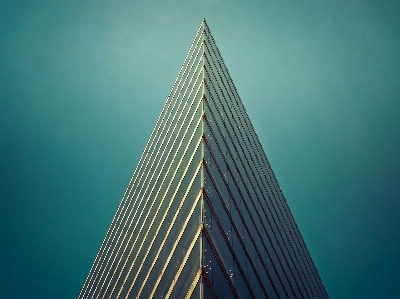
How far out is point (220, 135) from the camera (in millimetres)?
17875

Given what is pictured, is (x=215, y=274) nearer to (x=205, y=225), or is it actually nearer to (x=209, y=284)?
(x=209, y=284)

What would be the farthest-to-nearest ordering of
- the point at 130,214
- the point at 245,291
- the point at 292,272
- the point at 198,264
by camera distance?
the point at 130,214
the point at 292,272
the point at 245,291
the point at 198,264

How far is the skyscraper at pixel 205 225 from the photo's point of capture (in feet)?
39.2

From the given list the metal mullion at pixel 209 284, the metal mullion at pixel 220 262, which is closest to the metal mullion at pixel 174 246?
the metal mullion at pixel 220 262

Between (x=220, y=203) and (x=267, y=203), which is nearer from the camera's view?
(x=220, y=203)

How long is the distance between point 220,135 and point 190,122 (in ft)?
4.93

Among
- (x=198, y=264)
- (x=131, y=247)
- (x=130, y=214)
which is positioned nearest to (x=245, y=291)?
(x=198, y=264)

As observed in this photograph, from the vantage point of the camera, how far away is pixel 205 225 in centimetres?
1157

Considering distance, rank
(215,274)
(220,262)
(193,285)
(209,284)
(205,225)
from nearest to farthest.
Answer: (209,284) → (193,285) → (215,274) → (205,225) → (220,262)

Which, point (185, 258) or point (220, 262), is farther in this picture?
point (185, 258)

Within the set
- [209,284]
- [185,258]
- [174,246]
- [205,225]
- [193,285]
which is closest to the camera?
[209,284]

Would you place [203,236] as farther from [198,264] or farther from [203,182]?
[203,182]

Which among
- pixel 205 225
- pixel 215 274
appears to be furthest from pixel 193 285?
pixel 205 225

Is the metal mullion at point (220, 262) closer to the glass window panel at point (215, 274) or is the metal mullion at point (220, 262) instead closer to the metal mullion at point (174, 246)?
the glass window panel at point (215, 274)
